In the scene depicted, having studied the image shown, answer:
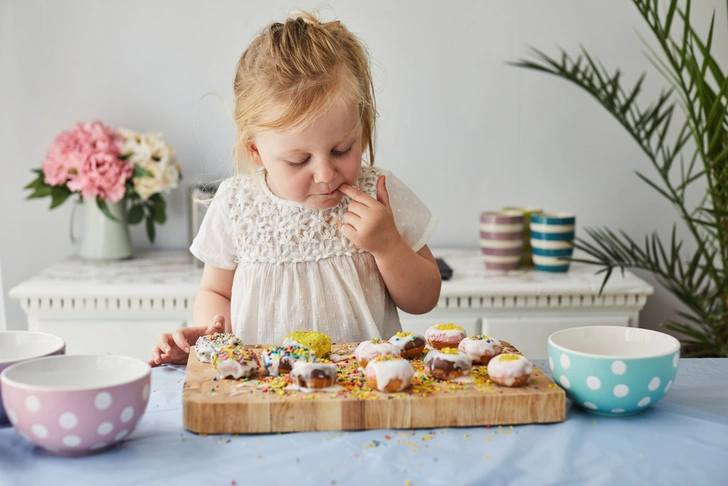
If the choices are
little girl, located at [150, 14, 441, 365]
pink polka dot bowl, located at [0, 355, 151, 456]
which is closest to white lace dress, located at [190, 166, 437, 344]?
little girl, located at [150, 14, 441, 365]

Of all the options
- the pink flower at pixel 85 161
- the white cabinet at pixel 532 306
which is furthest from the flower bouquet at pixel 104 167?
the white cabinet at pixel 532 306

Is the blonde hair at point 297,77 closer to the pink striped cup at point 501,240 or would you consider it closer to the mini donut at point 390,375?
the mini donut at point 390,375

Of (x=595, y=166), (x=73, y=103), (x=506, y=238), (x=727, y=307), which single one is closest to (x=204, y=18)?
(x=73, y=103)

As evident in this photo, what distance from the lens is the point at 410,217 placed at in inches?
56.3

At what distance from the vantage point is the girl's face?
1160mm

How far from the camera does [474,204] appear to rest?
254 cm

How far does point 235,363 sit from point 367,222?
393 millimetres

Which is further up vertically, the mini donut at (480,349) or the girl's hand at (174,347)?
the mini donut at (480,349)

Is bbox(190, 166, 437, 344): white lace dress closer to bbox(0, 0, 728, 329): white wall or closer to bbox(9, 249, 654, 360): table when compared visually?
bbox(9, 249, 654, 360): table

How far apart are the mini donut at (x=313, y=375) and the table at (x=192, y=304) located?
1210 mm

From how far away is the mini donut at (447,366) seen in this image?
0.91m

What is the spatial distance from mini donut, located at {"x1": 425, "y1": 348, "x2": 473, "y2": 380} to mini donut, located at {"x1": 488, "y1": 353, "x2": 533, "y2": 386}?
3cm

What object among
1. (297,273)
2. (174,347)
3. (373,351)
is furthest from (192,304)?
(373,351)

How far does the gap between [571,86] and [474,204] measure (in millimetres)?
502
